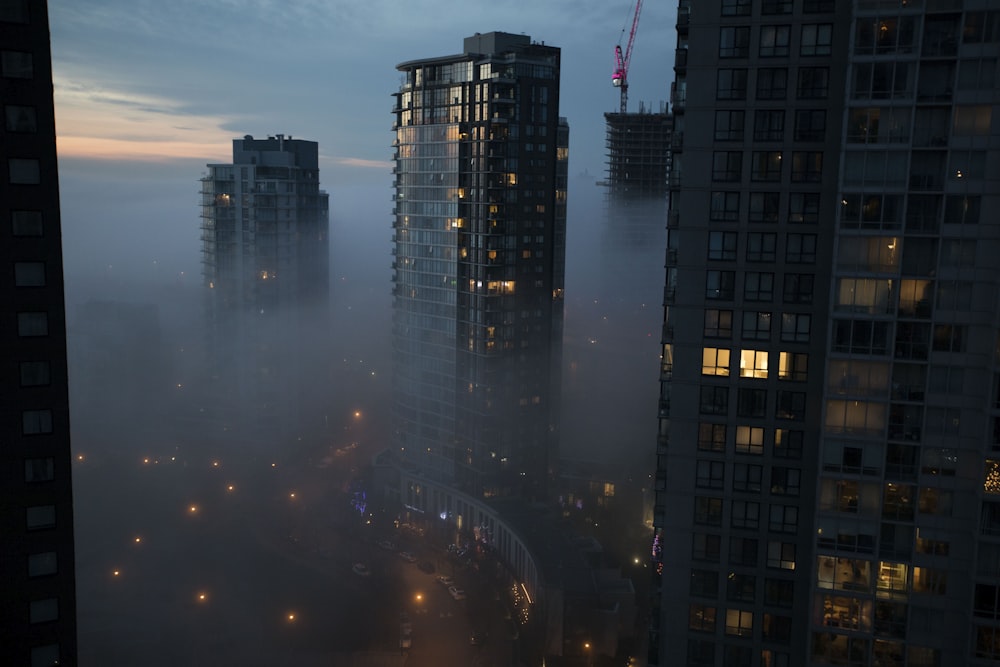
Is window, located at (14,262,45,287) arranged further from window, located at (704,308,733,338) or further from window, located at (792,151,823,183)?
window, located at (792,151,823,183)

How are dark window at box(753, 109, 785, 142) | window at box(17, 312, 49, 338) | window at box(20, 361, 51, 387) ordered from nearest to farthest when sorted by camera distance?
window at box(17, 312, 49, 338), window at box(20, 361, 51, 387), dark window at box(753, 109, 785, 142)

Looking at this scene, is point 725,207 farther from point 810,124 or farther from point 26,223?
point 26,223

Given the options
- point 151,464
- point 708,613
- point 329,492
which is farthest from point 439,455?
point 708,613

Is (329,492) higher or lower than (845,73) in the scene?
lower

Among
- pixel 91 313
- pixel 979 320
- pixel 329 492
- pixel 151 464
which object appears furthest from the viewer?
pixel 91 313

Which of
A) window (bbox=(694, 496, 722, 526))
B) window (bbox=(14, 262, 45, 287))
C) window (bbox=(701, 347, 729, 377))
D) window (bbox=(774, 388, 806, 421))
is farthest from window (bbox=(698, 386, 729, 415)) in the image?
window (bbox=(14, 262, 45, 287))

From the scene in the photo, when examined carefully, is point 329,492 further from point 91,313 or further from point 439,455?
point 91,313

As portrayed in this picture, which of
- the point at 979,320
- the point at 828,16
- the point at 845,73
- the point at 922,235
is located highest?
the point at 828,16
